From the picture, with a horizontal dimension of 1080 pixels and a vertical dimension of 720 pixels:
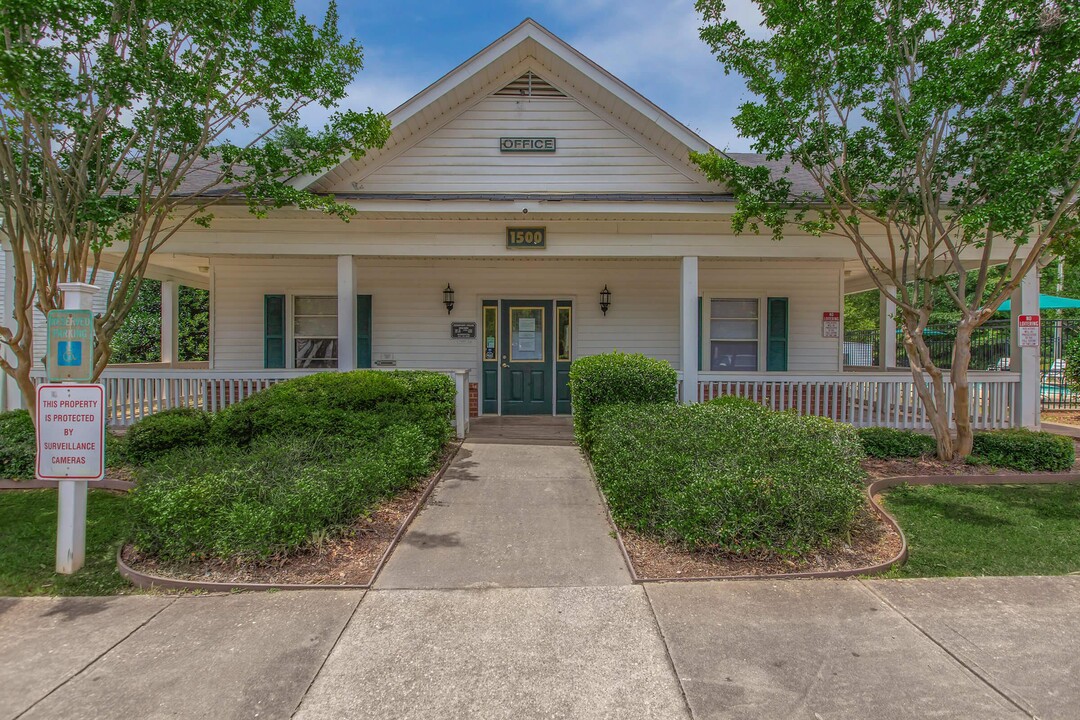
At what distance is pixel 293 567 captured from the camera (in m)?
3.64

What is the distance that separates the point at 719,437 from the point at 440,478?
114 inches

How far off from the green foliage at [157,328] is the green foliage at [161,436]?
13.8 metres

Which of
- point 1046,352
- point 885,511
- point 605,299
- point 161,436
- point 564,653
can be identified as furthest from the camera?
point 1046,352

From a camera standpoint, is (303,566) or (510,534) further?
(510,534)

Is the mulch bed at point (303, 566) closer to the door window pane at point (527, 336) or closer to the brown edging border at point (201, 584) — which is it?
the brown edging border at point (201, 584)

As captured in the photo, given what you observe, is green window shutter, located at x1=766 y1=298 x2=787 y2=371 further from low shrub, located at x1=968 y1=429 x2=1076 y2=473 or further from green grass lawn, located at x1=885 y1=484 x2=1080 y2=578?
green grass lawn, located at x1=885 y1=484 x2=1080 y2=578

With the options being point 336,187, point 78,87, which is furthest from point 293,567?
point 336,187

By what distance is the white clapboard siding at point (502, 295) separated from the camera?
9664 millimetres

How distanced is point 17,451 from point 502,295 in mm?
6611

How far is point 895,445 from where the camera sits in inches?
258

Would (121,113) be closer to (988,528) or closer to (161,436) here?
(161,436)

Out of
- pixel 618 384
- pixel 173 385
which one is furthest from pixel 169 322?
pixel 618 384

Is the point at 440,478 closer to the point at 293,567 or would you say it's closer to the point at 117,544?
the point at 293,567

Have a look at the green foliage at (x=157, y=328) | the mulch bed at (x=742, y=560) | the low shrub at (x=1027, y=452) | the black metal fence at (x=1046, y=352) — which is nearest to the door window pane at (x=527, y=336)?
the mulch bed at (x=742, y=560)
